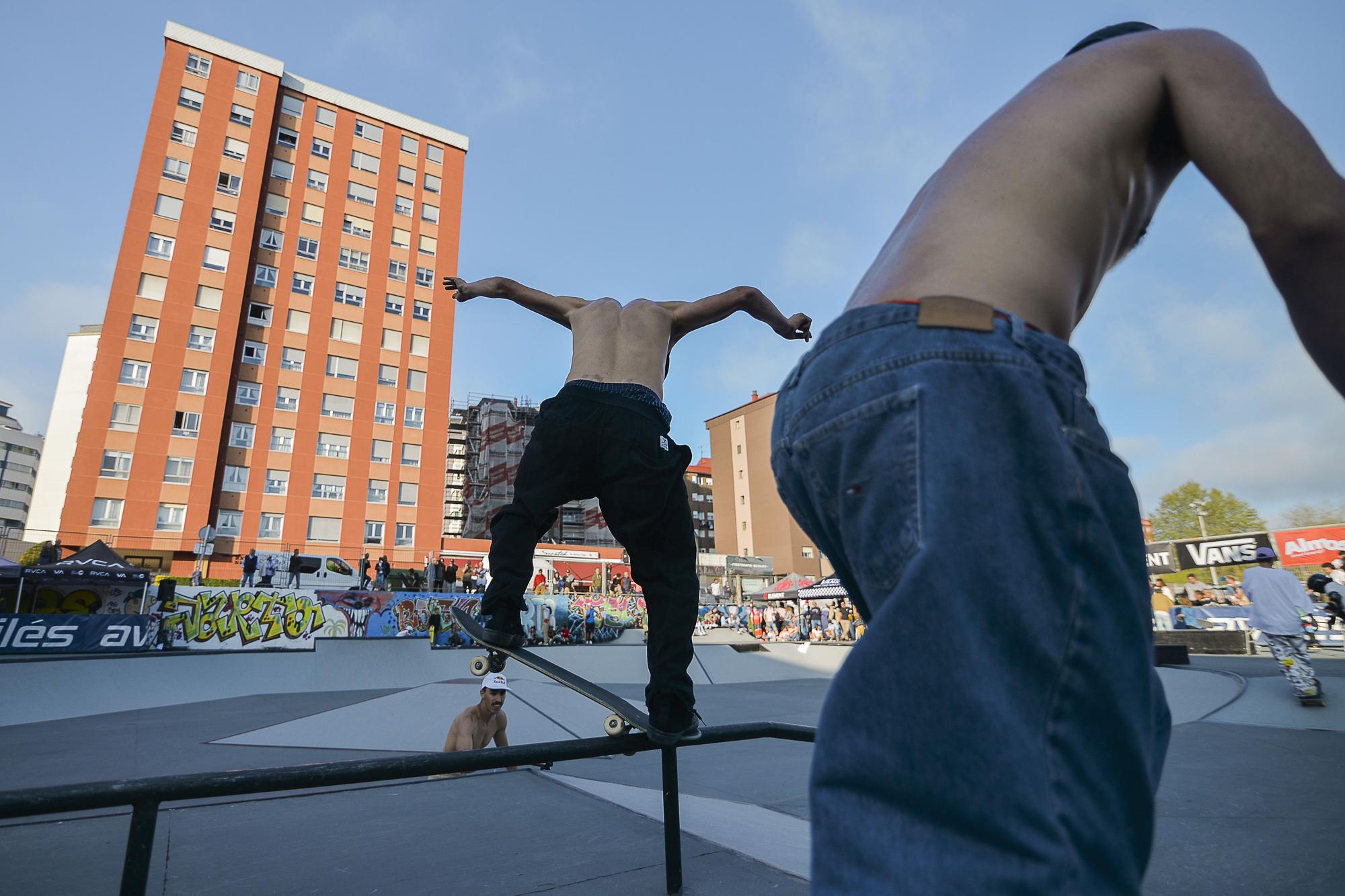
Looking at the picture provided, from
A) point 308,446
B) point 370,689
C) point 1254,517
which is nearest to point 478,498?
point 308,446

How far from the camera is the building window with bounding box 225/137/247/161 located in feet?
122

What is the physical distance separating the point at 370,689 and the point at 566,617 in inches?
441

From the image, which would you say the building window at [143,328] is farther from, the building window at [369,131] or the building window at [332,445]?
the building window at [369,131]

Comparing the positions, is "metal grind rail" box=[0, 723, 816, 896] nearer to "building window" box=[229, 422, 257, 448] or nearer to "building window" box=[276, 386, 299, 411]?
"building window" box=[229, 422, 257, 448]

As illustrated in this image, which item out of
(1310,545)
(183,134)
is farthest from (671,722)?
(183,134)

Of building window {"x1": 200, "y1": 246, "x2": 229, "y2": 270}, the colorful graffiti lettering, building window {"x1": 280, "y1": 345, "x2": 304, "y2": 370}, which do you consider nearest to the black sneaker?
the colorful graffiti lettering

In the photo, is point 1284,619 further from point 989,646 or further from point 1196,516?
point 1196,516

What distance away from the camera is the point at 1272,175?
80cm

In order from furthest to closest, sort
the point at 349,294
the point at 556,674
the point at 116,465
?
the point at 349,294 < the point at 116,465 < the point at 556,674

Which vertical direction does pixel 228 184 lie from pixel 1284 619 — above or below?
above

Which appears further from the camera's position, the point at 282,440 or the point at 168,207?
the point at 282,440

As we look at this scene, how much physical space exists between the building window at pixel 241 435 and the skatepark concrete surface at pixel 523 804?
28.4m

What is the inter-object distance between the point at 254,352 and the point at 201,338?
2.44m

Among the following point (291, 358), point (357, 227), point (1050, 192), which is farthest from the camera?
point (357, 227)
